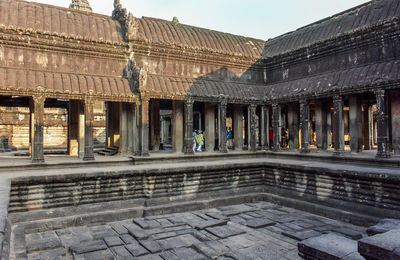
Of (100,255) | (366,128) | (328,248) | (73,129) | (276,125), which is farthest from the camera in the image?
(366,128)

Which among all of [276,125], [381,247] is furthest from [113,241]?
[276,125]

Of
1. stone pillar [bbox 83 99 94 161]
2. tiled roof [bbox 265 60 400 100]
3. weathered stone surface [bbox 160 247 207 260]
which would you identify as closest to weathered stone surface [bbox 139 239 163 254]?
weathered stone surface [bbox 160 247 207 260]

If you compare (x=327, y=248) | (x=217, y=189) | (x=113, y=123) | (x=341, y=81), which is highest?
(x=341, y=81)

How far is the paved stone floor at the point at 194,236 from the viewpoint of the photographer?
5309 mm

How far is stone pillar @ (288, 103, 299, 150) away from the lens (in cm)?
1393

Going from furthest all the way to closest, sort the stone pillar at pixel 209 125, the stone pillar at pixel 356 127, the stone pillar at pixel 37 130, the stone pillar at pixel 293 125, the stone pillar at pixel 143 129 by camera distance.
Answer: the stone pillar at pixel 293 125, the stone pillar at pixel 209 125, the stone pillar at pixel 356 127, the stone pillar at pixel 143 129, the stone pillar at pixel 37 130

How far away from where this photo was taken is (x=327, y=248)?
3.90m

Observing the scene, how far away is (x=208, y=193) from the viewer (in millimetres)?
8844

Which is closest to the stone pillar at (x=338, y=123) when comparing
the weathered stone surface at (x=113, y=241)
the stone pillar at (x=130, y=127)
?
the stone pillar at (x=130, y=127)

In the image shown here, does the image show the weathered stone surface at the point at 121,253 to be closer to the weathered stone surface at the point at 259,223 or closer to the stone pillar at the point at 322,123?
the weathered stone surface at the point at 259,223

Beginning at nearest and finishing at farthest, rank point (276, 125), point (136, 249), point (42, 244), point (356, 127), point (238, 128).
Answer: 1. point (136, 249)
2. point (42, 244)
3. point (356, 127)
4. point (276, 125)
5. point (238, 128)

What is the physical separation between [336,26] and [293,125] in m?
A: 4.51

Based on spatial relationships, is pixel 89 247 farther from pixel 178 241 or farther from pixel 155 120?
pixel 155 120

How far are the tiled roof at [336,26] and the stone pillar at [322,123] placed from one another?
290cm
